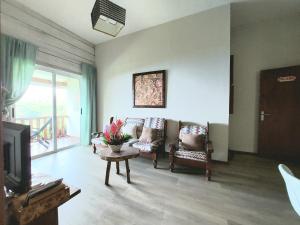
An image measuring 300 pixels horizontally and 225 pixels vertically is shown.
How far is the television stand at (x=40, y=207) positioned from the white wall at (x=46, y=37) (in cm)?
323

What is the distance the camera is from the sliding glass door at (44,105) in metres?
3.63

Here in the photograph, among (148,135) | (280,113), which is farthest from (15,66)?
(280,113)

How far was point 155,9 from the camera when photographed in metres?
3.20

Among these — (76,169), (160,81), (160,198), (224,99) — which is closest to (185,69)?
(160,81)

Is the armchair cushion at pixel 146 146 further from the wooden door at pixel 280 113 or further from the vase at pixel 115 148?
the wooden door at pixel 280 113

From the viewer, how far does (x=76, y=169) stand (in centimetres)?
299

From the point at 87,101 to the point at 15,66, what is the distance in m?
1.75

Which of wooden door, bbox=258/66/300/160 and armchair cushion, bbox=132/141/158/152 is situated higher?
wooden door, bbox=258/66/300/160

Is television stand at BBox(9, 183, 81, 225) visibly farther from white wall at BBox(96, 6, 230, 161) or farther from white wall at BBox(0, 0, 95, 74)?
white wall at BBox(0, 0, 95, 74)

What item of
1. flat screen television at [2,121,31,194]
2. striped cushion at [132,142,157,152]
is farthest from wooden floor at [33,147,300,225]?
flat screen television at [2,121,31,194]

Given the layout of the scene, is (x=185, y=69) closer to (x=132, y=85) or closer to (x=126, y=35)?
(x=132, y=85)

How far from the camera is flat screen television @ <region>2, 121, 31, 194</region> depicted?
89 cm

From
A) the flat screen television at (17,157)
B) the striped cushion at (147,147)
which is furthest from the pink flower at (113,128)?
the flat screen television at (17,157)

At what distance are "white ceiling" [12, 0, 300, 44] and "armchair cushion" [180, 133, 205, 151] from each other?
242 centimetres
